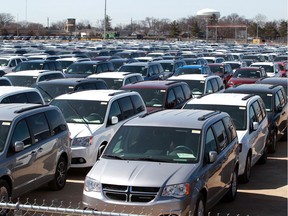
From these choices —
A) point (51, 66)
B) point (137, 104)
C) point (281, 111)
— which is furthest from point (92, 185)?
point (51, 66)

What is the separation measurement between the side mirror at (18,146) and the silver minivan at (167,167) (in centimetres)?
124

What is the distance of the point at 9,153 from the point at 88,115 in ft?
12.9

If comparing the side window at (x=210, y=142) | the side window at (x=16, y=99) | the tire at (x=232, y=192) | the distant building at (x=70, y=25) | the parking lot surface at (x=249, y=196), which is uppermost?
the distant building at (x=70, y=25)

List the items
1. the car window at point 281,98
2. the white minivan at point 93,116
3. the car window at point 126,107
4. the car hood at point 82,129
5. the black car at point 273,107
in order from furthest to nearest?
the car window at point 281,98 < the black car at point 273,107 < the car window at point 126,107 < the car hood at point 82,129 < the white minivan at point 93,116

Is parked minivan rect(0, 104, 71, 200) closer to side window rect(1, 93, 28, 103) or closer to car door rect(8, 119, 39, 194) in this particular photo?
car door rect(8, 119, 39, 194)

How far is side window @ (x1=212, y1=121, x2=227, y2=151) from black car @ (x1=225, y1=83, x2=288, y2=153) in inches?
196

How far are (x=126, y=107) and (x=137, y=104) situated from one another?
569 mm

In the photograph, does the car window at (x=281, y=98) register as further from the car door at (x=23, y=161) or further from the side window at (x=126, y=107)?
the car door at (x=23, y=161)

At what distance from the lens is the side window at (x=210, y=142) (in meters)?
8.55

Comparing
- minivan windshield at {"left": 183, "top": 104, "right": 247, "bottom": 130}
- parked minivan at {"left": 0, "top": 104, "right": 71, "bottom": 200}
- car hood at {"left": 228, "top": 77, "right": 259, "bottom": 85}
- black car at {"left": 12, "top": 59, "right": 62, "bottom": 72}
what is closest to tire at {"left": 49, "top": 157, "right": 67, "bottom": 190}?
parked minivan at {"left": 0, "top": 104, "right": 71, "bottom": 200}

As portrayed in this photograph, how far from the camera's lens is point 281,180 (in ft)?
38.1

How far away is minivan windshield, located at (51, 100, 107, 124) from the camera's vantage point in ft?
40.4

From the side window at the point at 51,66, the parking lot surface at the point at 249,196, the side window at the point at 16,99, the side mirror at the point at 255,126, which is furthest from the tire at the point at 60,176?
the side window at the point at 51,66

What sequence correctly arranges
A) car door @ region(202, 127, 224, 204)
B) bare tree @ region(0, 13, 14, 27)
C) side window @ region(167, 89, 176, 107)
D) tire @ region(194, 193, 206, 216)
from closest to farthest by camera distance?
1. tire @ region(194, 193, 206, 216)
2. car door @ region(202, 127, 224, 204)
3. side window @ region(167, 89, 176, 107)
4. bare tree @ region(0, 13, 14, 27)
